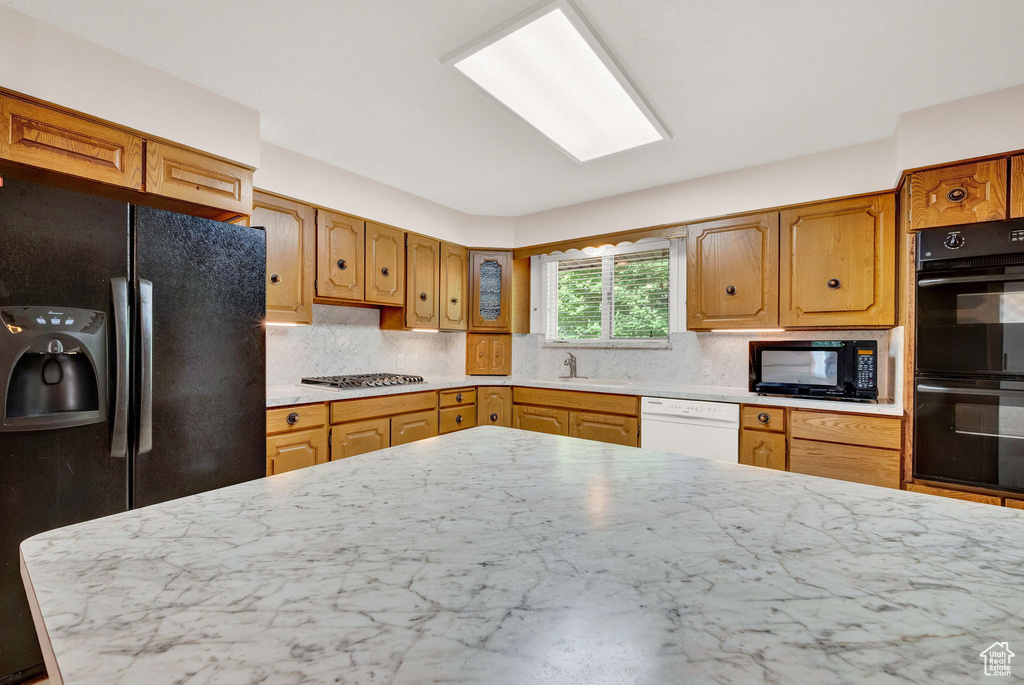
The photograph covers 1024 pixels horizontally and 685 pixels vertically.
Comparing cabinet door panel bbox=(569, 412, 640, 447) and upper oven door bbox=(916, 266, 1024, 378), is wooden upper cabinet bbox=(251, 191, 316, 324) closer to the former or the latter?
cabinet door panel bbox=(569, 412, 640, 447)

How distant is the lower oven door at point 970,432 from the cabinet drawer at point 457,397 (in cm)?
281

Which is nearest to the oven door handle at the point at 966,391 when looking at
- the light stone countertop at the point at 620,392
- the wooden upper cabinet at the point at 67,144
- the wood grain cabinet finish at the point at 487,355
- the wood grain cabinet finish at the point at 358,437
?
the light stone countertop at the point at 620,392

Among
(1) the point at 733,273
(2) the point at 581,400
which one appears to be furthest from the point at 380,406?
(1) the point at 733,273

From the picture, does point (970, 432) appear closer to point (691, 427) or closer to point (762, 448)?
point (762, 448)

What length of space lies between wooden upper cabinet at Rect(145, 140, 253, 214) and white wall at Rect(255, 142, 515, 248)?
42 cm

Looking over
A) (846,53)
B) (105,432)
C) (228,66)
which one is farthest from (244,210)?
(846,53)

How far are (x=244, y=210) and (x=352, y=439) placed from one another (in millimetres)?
1472

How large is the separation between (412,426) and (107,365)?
6.30ft

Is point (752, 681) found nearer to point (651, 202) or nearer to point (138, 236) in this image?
point (138, 236)

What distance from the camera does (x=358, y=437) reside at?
9.61 feet

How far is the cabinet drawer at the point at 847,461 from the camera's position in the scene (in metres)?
2.37

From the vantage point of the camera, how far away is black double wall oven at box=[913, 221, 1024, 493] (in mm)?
2066

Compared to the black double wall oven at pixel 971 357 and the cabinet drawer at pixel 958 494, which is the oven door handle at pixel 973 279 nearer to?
the black double wall oven at pixel 971 357

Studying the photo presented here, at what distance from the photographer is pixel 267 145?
9.02ft
